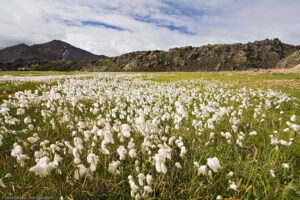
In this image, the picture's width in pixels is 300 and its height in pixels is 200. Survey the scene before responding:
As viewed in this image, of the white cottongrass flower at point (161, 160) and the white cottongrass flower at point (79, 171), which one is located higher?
the white cottongrass flower at point (161, 160)

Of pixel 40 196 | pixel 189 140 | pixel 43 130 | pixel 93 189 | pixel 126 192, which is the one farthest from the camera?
pixel 43 130

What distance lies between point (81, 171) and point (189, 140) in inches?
113

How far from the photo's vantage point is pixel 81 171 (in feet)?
7.88

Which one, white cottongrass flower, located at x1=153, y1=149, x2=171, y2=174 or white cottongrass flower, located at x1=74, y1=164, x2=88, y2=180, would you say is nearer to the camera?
white cottongrass flower, located at x1=153, y1=149, x2=171, y2=174

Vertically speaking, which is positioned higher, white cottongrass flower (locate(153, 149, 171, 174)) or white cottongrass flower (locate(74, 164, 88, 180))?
white cottongrass flower (locate(153, 149, 171, 174))

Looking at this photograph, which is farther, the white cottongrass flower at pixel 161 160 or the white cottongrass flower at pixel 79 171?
the white cottongrass flower at pixel 79 171

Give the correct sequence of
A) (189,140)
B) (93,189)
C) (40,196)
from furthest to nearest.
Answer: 1. (189,140)
2. (93,189)
3. (40,196)

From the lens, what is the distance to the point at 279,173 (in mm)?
3064

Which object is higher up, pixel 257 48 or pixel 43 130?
pixel 257 48

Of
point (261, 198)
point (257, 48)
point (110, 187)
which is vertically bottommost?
point (261, 198)

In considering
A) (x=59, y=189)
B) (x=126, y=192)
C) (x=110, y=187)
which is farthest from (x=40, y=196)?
(x=126, y=192)

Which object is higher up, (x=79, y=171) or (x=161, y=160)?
(x=161, y=160)

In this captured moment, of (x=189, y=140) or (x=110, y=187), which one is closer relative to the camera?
(x=110, y=187)

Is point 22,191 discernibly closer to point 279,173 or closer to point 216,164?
point 216,164
